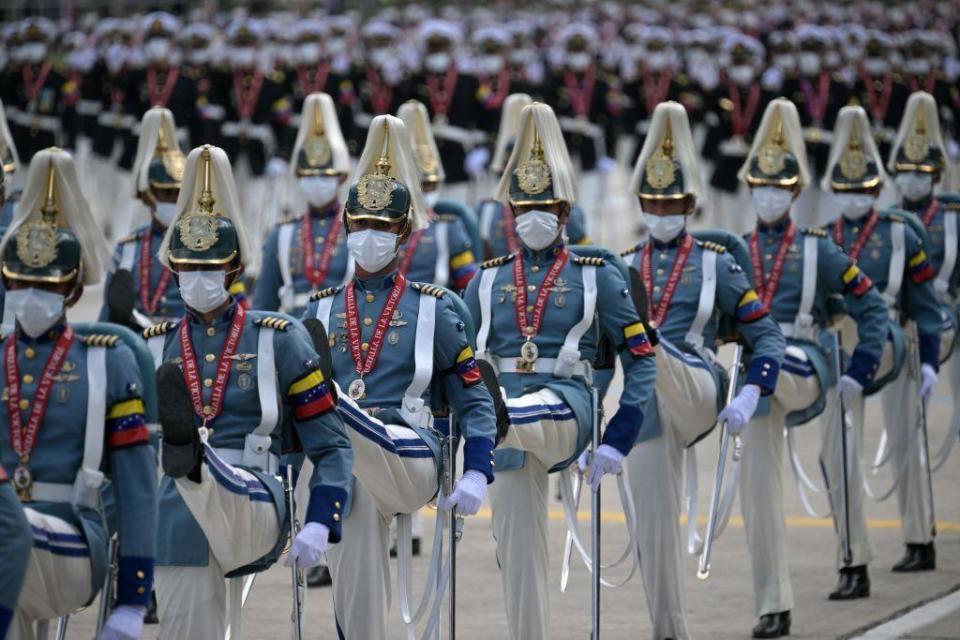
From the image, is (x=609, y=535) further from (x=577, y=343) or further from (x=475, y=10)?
(x=475, y=10)

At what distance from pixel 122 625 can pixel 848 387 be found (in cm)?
522

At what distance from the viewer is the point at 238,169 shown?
22453 millimetres

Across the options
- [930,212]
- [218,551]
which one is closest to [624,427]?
[218,551]

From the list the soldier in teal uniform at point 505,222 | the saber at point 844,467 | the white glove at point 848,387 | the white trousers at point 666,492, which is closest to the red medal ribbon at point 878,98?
the soldier in teal uniform at point 505,222

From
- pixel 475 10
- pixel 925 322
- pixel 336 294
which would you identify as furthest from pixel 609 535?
pixel 475 10

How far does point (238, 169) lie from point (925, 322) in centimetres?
1204

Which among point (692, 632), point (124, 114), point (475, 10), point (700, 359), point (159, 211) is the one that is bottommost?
point (692, 632)

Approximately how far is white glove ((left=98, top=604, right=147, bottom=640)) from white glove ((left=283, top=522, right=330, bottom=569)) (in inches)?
28.6

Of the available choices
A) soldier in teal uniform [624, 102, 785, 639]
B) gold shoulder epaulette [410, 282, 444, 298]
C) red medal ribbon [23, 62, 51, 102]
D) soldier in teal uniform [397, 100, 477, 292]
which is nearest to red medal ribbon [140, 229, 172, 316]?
soldier in teal uniform [397, 100, 477, 292]

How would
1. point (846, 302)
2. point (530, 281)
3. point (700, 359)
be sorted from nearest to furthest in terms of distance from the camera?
1. point (530, 281)
2. point (700, 359)
3. point (846, 302)

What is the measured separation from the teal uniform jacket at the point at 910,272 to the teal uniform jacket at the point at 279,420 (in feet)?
16.2

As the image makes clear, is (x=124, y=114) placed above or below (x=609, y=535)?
above

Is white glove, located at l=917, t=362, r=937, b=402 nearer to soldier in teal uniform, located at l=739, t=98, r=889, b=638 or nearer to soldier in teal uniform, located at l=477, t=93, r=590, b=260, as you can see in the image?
soldier in teal uniform, located at l=739, t=98, r=889, b=638

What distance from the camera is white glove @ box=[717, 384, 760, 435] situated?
941 centimetres
